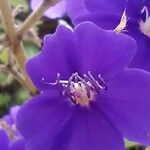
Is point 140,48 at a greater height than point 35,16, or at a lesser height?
lesser

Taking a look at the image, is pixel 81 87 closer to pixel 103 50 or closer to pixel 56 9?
pixel 103 50

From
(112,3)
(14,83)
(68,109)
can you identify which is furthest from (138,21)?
(14,83)

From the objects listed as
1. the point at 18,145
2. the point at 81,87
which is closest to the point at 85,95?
the point at 81,87

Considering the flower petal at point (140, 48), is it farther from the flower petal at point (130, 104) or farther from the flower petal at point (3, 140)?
the flower petal at point (3, 140)

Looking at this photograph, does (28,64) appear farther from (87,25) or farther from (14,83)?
(14,83)

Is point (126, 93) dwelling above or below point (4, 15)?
below

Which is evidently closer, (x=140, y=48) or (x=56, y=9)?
(x=140, y=48)

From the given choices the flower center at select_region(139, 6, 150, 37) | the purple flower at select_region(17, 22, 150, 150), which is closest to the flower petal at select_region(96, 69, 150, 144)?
the purple flower at select_region(17, 22, 150, 150)
